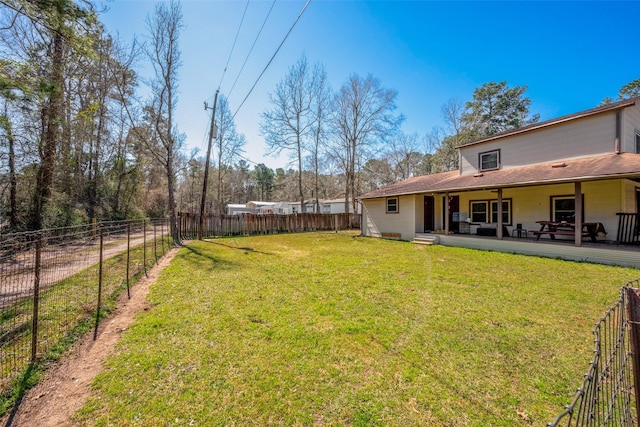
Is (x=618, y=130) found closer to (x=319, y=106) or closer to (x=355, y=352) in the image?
(x=355, y=352)

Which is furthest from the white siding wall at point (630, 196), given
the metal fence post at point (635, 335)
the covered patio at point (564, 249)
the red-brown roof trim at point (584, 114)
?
the metal fence post at point (635, 335)

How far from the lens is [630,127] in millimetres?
8969

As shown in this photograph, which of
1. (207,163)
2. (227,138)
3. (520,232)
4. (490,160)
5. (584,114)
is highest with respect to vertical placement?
(227,138)

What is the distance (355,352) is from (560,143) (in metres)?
11.9

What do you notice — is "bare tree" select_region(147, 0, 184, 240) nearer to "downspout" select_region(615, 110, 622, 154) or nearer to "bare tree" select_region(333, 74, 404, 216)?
"bare tree" select_region(333, 74, 404, 216)

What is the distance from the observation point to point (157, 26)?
12.6 metres

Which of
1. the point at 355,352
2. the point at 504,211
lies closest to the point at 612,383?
the point at 355,352

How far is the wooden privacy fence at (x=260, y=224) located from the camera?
45.9 ft

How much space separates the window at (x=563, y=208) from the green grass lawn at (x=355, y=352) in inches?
186

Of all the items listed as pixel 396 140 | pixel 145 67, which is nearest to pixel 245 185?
pixel 396 140

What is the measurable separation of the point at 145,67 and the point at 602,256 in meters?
19.4

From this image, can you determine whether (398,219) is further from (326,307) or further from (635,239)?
(326,307)

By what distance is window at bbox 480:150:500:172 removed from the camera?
11.9 metres

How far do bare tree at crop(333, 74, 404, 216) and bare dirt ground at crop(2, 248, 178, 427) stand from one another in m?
19.4
